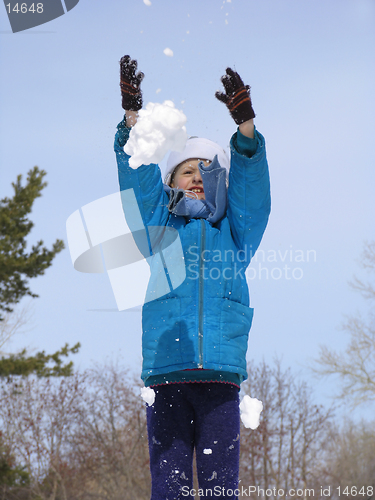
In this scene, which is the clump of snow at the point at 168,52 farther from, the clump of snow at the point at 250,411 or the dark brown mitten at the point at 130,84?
the clump of snow at the point at 250,411

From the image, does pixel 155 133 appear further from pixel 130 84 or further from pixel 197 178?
pixel 197 178

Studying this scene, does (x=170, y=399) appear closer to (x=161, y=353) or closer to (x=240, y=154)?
(x=161, y=353)

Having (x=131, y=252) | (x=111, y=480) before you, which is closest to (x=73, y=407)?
(x=111, y=480)

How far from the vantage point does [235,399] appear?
1.75m

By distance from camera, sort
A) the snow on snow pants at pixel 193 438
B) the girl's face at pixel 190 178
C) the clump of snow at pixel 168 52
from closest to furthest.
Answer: the snow on snow pants at pixel 193 438, the clump of snow at pixel 168 52, the girl's face at pixel 190 178

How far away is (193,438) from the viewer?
5.65 feet

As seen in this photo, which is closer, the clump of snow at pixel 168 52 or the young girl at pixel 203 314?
the young girl at pixel 203 314

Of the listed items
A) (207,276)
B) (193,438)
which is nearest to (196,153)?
Result: (207,276)

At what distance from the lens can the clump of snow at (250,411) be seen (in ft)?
5.76

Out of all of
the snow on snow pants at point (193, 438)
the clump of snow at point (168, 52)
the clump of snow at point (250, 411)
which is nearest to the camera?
the snow on snow pants at point (193, 438)

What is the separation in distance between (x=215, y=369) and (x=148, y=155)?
760 mm

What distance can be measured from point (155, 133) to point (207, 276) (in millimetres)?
529

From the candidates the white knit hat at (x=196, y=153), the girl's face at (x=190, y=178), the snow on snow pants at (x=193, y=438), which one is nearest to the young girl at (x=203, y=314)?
the snow on snow pants at (x=193, y=438)

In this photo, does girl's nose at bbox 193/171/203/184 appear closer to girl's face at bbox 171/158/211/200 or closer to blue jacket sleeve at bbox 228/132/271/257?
girl's face at bbox 171/158/211/200
